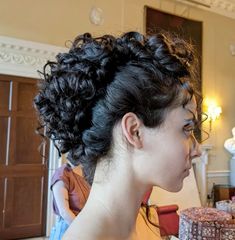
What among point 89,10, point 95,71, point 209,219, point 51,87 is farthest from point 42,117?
point 89,10

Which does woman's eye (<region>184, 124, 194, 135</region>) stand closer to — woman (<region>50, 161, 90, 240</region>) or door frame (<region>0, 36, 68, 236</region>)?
woman (<region>50, 161, 90, 240</region>)

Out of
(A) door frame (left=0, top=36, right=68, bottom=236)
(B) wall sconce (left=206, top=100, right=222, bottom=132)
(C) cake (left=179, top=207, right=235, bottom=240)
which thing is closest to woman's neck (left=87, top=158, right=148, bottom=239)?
(C) cake (left=179, top=207, right=235, bottom=240)

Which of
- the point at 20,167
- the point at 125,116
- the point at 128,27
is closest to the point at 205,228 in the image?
the point at 125,116

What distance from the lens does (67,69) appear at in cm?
80

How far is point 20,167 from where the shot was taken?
4.43m

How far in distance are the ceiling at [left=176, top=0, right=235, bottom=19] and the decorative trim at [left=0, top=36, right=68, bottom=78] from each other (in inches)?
124

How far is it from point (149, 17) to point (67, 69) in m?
5.36

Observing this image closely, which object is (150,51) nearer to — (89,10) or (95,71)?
(95,71)

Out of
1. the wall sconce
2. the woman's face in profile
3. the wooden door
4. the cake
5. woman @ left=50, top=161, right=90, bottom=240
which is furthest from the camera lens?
the wall sconce

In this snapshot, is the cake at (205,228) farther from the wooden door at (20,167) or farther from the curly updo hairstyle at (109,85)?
the wooden door at (20,167)

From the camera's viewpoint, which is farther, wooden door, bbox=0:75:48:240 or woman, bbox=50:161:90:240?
wooden door, bbox=0:75:48:240

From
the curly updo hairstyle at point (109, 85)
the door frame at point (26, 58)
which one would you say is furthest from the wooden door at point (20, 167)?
the curly updo hairstyle at point (109, 85)

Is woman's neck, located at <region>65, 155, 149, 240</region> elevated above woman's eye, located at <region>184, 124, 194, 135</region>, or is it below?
below

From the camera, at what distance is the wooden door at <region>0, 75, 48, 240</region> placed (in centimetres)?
434
